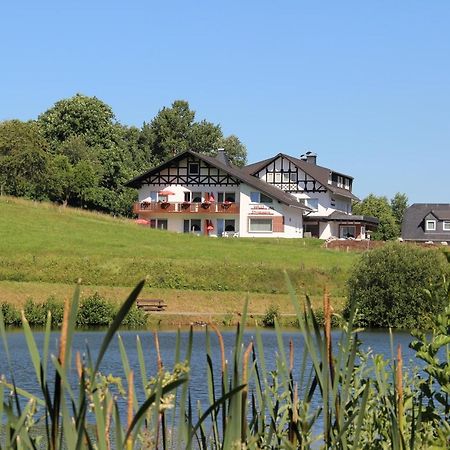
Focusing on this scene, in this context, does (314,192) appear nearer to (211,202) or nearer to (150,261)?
(211,202)

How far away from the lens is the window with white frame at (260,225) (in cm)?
7469

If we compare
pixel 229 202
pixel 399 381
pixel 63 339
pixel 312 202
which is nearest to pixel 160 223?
pixel 229 202

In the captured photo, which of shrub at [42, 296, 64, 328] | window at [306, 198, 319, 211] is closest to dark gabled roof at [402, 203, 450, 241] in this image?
window at [306, 198, 319, 211]

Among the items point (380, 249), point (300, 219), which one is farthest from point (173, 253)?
point (300, 219)

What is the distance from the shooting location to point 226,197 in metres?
76.4

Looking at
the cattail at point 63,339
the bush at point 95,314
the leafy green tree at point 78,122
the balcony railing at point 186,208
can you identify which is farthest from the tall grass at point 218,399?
the leafy green tree at point 78,122

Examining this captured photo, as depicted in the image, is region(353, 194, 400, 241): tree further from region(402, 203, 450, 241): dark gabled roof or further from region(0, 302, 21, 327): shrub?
region(0, 302, 21, 327): shrub

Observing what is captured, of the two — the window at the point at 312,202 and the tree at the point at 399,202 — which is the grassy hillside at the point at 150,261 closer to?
the window at the point at 312,202

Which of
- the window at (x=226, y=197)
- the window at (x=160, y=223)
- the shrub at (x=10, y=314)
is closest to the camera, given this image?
the shrub at (x=10, y=314)

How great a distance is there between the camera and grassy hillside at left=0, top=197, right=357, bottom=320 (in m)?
46.8

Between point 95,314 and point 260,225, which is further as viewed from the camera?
point 260,225

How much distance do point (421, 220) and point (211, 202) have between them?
71.3ft

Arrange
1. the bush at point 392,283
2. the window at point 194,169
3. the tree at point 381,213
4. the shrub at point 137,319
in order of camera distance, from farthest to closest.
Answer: the tree at point 381,213
the window at point 194,169
the bush at point 392,283
the shrub at point 137,319

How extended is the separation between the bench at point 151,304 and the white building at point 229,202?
2996 cm
